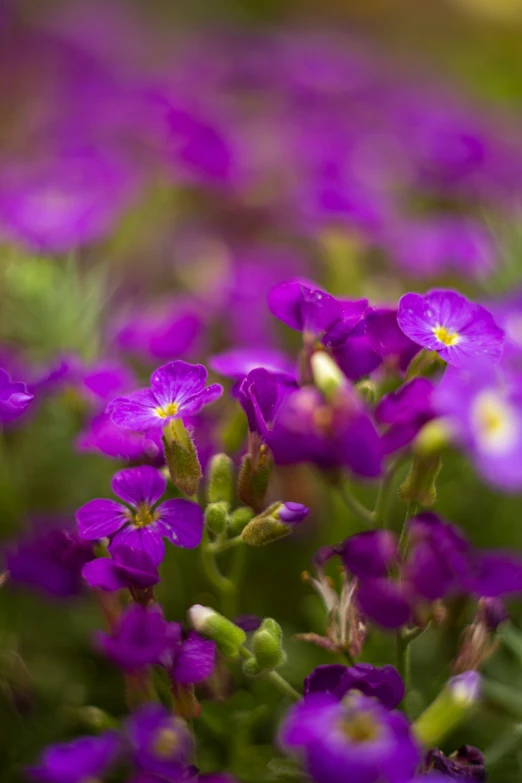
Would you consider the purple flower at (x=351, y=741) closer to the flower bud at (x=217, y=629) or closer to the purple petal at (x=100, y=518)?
the flower bud at (x=217, y=629)

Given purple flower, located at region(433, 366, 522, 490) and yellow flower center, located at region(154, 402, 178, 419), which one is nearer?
purple flower, located at region(433, 366, 522, 490)

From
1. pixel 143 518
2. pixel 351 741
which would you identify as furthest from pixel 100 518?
pixel 351 741

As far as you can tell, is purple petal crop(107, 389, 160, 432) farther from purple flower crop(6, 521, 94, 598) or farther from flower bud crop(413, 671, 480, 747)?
flower bud crop(413, 671, 480, 747)

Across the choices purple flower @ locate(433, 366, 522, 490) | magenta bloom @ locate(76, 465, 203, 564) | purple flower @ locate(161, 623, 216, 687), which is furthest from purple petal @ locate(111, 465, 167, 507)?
purple flower @ locate(433, 366, 522, 490)

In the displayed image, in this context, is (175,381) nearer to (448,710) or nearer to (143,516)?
(143,516)

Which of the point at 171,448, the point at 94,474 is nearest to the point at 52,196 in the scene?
the point at 94,474
